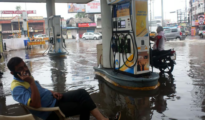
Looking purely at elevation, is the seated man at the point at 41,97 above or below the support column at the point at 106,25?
below

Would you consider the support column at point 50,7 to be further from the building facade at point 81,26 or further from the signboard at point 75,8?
the signboard at point 75,8

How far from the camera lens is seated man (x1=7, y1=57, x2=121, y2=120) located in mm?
2842

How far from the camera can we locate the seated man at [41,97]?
2.84 metres

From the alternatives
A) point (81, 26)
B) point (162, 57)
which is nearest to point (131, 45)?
point (162, 57)

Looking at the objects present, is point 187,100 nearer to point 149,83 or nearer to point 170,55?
point 149,83

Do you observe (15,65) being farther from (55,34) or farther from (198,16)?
(198,16)

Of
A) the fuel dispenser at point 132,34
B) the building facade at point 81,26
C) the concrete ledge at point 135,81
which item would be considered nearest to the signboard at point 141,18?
the fuel dispenser at point 132,34

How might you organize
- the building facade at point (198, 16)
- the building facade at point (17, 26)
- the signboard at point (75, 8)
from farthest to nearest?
the signboard at point (75, 8) < the building facade at point (17, 26) < the building facade at point (198, 16)

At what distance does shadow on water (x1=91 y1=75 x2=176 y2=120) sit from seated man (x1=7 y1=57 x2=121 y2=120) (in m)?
1.26

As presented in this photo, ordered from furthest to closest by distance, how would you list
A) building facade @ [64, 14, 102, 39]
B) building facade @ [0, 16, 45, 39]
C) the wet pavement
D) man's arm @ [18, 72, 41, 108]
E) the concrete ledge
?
1. building facade @ [64, 14, 102, 39]
2. building facade @ [0, 16, 45, 39]
3. the concrete ledge
4. the wet pavement
5. man's arm @ [18, 72, 41, 108]

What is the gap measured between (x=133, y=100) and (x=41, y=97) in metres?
2.60

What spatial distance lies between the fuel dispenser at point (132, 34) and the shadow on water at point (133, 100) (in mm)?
705

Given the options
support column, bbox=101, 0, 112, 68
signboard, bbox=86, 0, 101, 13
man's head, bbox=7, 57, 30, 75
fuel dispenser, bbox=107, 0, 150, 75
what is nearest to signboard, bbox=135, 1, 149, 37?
fuel dispenser, bbox=107, 0, 150, 75

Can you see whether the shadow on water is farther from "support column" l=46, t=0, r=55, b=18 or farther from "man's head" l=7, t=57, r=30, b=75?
"support column" l=46, t=0, r=55, b=18
